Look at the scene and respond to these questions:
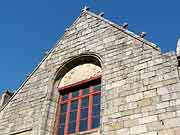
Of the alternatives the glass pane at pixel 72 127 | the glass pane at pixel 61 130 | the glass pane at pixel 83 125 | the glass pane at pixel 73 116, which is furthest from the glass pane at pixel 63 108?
the glass pane at pixel 83 125

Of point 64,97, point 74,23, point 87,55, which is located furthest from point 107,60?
point 74,23

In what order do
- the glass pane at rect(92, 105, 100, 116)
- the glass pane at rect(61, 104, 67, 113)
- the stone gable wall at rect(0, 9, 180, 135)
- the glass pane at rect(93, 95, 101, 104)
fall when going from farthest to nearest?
the glass pane at rect(61, 104, 67, 113)
the glass pane at rect(93, 95, 101, 104)
the glass pane at rect(92, 105, 100, 116)
the stone gable wall at rect(0, 9, 180, 135)

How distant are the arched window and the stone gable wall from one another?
0.32 m

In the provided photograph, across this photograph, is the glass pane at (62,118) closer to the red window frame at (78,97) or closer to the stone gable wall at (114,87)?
the red window frame at (78,97)

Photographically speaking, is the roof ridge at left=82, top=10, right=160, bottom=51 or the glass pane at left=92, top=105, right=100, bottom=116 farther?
the glass pane at left=92, top=105, right=100, bottom=116

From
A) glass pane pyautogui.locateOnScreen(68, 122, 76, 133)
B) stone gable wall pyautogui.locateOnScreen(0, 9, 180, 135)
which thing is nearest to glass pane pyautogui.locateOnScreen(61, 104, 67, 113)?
stone gable wall pyautogui.locateOnScreen(0, 9, 180, 135)

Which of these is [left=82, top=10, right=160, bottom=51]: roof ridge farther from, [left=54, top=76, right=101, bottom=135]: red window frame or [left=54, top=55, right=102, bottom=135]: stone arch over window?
[left=54, top=76, right=101, bottom=135]: red window frame

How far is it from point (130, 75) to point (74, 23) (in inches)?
163

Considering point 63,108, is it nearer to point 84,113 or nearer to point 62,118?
point 62,118

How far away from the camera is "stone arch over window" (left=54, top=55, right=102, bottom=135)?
9906 mm

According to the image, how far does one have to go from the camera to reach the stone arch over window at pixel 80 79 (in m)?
9.91

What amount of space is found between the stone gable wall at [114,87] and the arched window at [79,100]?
323 mm

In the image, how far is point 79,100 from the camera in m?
10.2

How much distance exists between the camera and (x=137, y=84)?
885 centimetres
